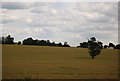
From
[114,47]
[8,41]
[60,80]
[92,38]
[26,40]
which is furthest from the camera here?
[114,47]

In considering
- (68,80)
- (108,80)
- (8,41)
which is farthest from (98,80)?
(8,41)

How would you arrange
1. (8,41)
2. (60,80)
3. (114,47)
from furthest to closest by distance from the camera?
→ (114,47), (8,41), (60,80)

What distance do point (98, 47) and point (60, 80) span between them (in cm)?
4550

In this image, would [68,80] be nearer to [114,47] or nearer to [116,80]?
[116,80]

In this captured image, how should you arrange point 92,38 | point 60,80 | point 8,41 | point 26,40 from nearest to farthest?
point 60,80 < point 92,38 < point 8,41 < point 26,40

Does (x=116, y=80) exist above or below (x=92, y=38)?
below

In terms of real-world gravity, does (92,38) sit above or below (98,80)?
above

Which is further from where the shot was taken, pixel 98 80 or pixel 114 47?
pixel 114 47

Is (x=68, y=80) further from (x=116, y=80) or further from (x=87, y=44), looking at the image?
(x=87, y=44)

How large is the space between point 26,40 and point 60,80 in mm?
111409

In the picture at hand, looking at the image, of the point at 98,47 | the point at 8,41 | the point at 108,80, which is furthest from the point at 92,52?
the point at 8,41

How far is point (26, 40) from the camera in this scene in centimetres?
13062

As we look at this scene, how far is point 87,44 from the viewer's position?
65500mm

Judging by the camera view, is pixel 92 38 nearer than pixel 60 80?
No
